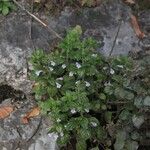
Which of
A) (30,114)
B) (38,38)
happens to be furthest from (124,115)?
(38,38)

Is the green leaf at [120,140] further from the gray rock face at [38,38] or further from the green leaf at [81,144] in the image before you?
the gray rock face at [38,38]

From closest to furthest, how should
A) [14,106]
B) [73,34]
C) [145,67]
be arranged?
[145,67], [73,34], [14,106]

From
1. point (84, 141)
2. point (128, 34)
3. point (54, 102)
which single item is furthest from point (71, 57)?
point (128, 34)

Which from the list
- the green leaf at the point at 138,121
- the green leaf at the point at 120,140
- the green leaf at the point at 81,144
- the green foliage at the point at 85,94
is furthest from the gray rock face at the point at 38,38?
the green leaf at the point at 138,121

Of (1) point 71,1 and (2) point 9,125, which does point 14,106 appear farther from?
(1) point 71,1

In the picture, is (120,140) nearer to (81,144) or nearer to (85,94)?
(81,144)

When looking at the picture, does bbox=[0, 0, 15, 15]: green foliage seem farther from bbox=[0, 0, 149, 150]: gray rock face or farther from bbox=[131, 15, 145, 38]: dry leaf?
bbox=[131, 15, 145, 38]: dry leaf

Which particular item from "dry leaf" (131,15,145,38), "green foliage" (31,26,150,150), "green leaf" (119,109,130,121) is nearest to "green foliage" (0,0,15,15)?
"green foliage" (31,26,150,150)
